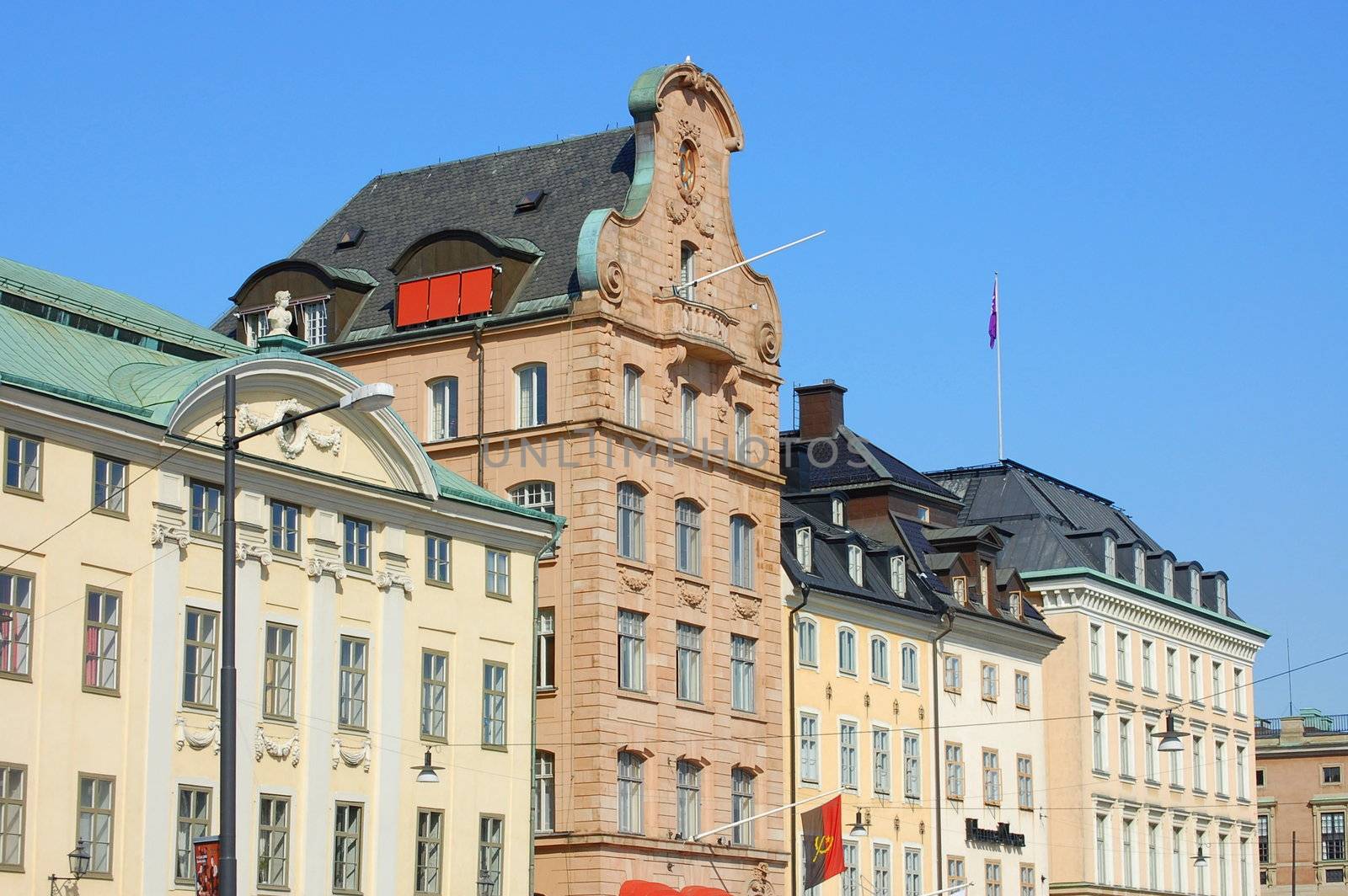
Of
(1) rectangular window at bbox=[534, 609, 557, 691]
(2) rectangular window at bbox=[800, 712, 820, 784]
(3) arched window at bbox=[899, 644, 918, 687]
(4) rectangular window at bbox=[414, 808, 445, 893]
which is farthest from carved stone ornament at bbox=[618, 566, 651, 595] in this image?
(3) arched window at bbox=[899, 644, 918, 687]

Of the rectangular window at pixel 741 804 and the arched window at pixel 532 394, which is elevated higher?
the arched window at pixel 532 394

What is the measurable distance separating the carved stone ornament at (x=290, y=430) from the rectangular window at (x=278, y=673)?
12.5 feet

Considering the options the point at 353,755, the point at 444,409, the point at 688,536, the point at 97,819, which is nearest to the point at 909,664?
the point at 688,536

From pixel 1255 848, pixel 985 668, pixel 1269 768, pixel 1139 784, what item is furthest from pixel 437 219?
pixel 1269 768

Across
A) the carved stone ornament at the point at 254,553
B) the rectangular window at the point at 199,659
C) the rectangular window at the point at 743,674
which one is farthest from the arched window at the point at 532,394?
the rectangular window at the point at 199,659

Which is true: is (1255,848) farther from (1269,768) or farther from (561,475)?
(561,475)

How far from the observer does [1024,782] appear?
8862cm

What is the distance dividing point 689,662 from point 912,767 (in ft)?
49.2

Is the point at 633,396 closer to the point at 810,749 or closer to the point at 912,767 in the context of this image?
the point at 810,749

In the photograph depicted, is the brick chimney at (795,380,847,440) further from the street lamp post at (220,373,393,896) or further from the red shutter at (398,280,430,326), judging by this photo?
the street lamp post at (220,373,393,896)

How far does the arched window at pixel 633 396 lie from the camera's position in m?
67.9

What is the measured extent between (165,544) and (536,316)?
1911 cm

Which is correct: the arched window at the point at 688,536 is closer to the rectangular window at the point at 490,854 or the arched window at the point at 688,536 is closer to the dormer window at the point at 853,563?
the dormer window at the point at 853,563

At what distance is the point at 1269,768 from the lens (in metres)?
144
